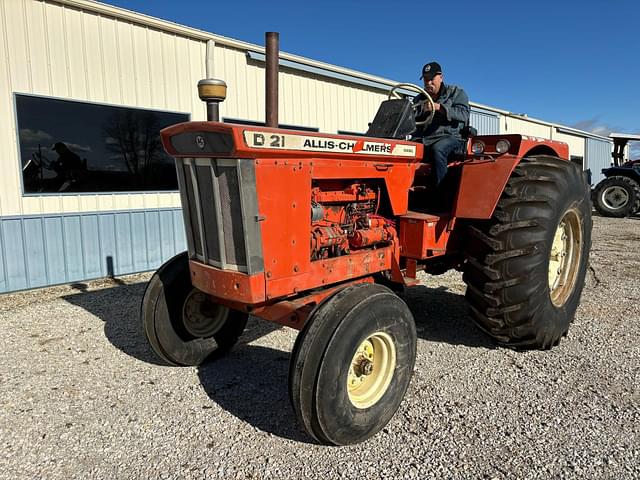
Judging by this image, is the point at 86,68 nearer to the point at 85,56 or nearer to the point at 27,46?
the point at 85,56

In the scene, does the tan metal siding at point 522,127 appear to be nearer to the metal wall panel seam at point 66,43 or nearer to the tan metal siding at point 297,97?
the tan metal siding at point 297,97

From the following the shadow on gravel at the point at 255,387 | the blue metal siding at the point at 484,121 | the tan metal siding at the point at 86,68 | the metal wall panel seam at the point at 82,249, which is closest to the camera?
the shadow on gravel at the point at 255,387

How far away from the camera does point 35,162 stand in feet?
19.6

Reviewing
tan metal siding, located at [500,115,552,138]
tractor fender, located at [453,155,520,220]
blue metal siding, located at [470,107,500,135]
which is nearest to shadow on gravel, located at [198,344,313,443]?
tractor fender, located at [453,155,520,220]

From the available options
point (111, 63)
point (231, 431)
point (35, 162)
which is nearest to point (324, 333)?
point (231, 431)

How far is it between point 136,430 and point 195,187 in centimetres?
141

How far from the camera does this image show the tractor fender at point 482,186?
3.41m

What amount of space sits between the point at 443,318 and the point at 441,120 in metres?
1.88

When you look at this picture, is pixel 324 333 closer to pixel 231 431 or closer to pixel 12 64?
pixel 231 431

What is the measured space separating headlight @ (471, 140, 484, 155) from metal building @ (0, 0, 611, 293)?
16.1 ft

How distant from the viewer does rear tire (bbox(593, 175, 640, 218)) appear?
14.3 meters

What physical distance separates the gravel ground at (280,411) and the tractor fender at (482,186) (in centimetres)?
113

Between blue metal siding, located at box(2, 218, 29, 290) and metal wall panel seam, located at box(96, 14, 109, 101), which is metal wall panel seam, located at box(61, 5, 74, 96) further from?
blue metal siding, located at box(2, 218, 29, 290)

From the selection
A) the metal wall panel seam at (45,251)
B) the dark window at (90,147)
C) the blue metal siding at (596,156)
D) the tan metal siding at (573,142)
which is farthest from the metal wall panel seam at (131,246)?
the blue metal siding at (596,156)
